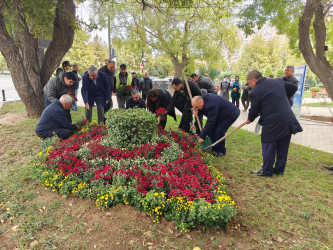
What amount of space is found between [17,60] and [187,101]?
17.9ft

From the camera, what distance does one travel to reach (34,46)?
7363mm

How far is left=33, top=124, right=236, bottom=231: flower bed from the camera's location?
264 cm

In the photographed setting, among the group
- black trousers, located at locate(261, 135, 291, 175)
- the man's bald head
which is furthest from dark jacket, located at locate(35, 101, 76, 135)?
black trousers, located at locate(261, 135, 291, 175)

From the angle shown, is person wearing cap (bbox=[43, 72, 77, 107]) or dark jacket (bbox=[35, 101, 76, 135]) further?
person wearing cap (bbox=[43, 72, 77, 107])

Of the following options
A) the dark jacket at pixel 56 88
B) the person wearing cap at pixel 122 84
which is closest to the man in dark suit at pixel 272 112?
the person wearing cap at pixel 122 84

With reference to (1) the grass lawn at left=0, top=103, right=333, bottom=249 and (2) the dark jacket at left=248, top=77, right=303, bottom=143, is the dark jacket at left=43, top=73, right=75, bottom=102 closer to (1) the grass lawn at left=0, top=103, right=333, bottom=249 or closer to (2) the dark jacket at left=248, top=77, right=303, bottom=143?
(1) the grass lawn at left=0, top=103, right=333, bottom=249

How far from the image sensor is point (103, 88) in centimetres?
592

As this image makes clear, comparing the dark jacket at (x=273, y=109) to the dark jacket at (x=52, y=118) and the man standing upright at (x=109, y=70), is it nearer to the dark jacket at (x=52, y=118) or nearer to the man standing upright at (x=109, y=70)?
the dark jacket at (x=52, y=118)

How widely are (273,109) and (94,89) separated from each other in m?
4.20

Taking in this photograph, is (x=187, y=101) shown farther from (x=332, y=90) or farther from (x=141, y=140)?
(x=332, y=90)

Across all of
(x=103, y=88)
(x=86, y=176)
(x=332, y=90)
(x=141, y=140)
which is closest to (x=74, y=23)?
(x=103, y=88)

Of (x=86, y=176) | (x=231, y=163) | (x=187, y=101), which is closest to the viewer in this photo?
(x=86, y=176)

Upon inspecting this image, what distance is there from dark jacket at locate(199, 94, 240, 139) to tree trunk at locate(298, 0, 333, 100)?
3.80 m

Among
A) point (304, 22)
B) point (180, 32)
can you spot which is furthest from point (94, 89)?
point (180, 32)
